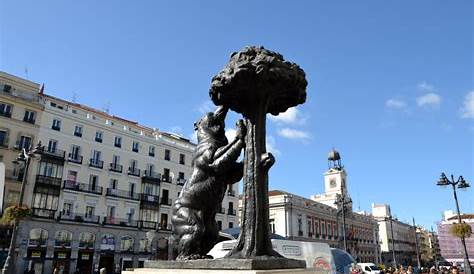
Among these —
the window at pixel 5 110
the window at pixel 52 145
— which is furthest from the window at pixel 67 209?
the window at pixel 5 110

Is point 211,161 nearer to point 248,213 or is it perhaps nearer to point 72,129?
point 248,213

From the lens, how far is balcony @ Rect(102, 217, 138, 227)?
104ft

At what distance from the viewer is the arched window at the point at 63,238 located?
92.9 feet

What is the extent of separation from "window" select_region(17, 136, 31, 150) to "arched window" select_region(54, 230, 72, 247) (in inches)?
269

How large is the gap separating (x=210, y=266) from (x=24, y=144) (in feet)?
96.8

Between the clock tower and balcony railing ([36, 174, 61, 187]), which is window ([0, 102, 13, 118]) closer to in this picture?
balcony railing ([36, 174, 61, 187])

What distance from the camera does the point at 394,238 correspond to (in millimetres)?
79250

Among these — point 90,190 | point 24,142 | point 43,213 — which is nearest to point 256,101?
point 43,213

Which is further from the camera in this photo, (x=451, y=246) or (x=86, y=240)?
(x=451, y=246)

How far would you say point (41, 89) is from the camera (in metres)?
34.8

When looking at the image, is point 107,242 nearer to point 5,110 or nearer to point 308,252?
point 5,110

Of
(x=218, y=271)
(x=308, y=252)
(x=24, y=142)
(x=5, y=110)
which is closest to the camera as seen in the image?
(x=218, y=271)

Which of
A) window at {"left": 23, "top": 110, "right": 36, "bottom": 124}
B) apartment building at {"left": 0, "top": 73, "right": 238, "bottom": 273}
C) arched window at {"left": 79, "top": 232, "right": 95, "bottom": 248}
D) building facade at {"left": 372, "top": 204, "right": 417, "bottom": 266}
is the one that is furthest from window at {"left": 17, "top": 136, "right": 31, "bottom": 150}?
building facade at {"left": 372, "top": 204, "right": 417, "bottom": 266}

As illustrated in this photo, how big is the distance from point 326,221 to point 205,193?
5068 cm
